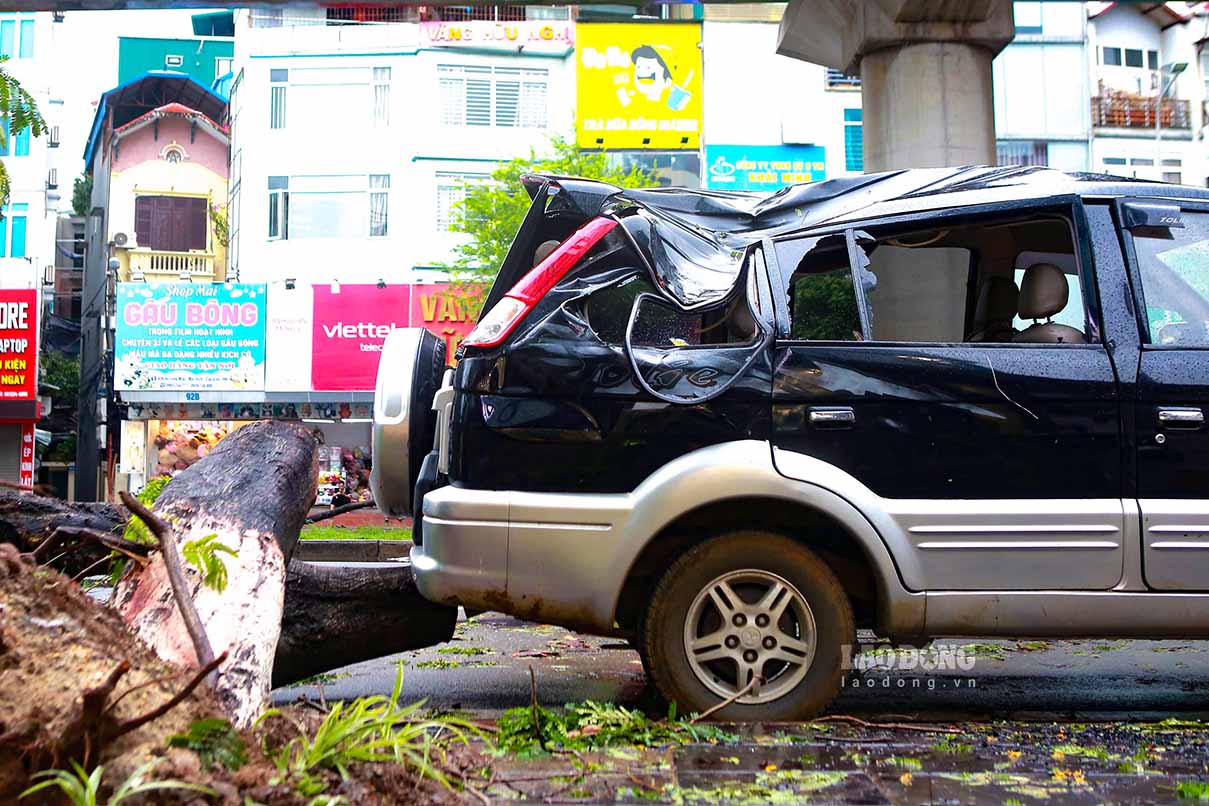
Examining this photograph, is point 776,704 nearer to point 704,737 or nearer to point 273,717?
point 704,737

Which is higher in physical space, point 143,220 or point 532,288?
point 143,220

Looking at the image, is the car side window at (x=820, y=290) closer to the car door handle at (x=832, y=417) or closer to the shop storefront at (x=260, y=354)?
the car door handle at (x=832, y=417)

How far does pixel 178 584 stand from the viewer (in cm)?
316

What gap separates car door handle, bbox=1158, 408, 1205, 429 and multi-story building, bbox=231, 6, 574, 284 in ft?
92.3

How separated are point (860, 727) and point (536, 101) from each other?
2970 cm

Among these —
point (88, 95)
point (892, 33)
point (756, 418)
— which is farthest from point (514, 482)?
point (88, 95)

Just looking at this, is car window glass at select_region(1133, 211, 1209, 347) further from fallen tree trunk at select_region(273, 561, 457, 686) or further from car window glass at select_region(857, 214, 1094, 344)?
fallen tree trunk at select_region(273, 561, 457, 686)

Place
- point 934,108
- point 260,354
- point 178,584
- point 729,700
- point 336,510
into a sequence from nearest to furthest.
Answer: point 178,584, point 729,700, point 336,510, point 934,108, point 260,354

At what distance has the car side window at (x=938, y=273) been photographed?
458cm

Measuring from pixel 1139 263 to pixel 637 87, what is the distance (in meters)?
28.0

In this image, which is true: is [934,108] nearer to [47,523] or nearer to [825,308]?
[825,308]

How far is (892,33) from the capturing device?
11484 millimetres

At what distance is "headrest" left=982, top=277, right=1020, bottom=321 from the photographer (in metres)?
5.39

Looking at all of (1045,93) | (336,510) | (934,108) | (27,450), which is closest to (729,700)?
(336,510)
